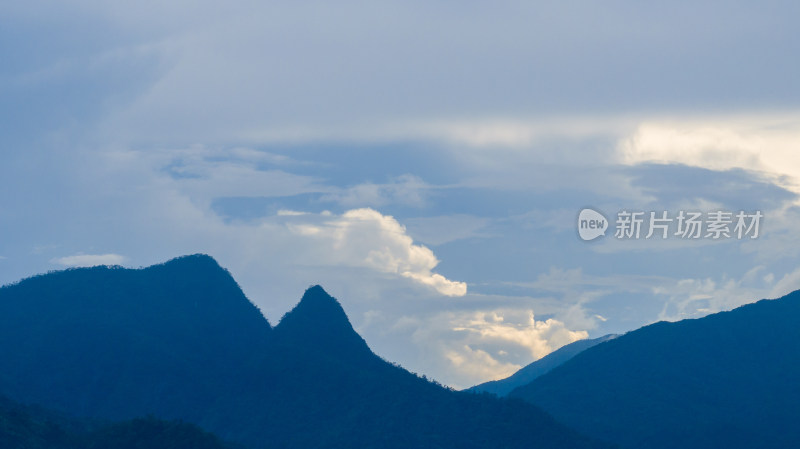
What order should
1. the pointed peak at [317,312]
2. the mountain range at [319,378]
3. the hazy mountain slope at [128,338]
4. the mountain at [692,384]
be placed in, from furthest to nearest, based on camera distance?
the pointed peak at [317,312]
the mountain at [692,384]
the hazy mountain slope at [128,338]
the mountain range at [319,378]

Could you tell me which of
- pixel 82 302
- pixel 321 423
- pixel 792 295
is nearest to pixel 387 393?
pixel 321 423

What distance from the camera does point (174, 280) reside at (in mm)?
171375

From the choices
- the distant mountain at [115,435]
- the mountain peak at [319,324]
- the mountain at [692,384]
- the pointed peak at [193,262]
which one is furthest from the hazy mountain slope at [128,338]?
the mountain at [692,384]

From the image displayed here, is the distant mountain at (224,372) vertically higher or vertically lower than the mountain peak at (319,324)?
lower

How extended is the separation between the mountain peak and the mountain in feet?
133

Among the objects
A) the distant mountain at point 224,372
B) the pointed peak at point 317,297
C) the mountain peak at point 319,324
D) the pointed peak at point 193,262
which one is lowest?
the distant mountain at point 224,372

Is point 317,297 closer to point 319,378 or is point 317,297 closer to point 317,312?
point 317,312

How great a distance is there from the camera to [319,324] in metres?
164

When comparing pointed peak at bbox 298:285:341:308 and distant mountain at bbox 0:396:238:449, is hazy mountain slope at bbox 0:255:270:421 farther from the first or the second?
distant mountain at bbox 0:396:238:449

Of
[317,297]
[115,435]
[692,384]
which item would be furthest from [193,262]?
[692,384]

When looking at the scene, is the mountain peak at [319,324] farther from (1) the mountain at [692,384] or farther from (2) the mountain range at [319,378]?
(1) the mountain at [692,384]

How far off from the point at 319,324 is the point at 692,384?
73.2 metres

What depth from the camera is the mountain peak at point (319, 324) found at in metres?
161

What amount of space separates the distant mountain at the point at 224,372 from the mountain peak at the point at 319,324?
22 centimetres
